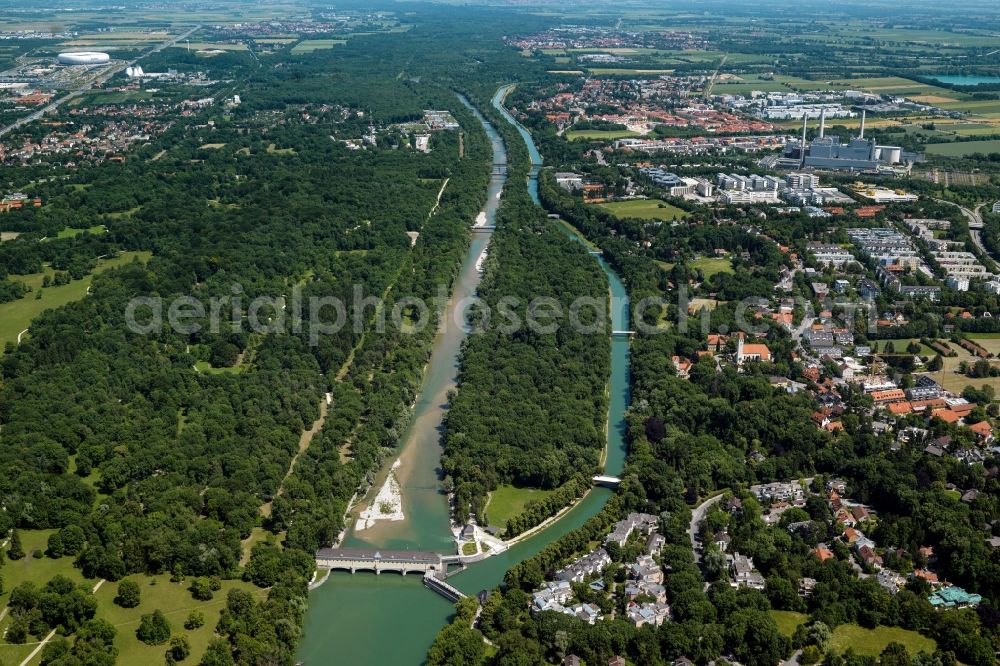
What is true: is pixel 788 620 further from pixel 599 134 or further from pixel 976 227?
pixel 599 134

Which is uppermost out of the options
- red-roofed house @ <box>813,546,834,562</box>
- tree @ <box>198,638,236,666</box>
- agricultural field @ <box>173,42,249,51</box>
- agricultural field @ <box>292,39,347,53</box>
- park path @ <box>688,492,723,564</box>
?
Result: agricultural field @ <box>173,42,249,51</box>

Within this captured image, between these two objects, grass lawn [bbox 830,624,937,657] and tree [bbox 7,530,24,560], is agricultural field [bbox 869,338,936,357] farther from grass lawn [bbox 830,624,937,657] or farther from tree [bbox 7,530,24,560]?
tree [bbox 7,530,24,560]

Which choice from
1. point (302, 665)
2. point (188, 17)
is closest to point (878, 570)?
point (302, 665)

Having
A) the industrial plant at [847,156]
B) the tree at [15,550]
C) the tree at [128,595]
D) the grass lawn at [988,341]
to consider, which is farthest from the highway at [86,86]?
the grass lawn at [988,341]


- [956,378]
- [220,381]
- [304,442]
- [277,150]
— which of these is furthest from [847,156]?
[304,442]

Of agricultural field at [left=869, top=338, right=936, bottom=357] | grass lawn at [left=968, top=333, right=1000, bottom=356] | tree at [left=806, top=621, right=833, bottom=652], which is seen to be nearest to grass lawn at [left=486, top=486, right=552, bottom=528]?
tree at [left=806, top=621, right=833, bottom=652]

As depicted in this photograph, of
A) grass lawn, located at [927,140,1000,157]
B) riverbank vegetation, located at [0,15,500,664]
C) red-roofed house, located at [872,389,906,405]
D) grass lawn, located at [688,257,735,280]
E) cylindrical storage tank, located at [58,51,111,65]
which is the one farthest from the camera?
cylindrical storage tank, located at [58,51,111,65]
